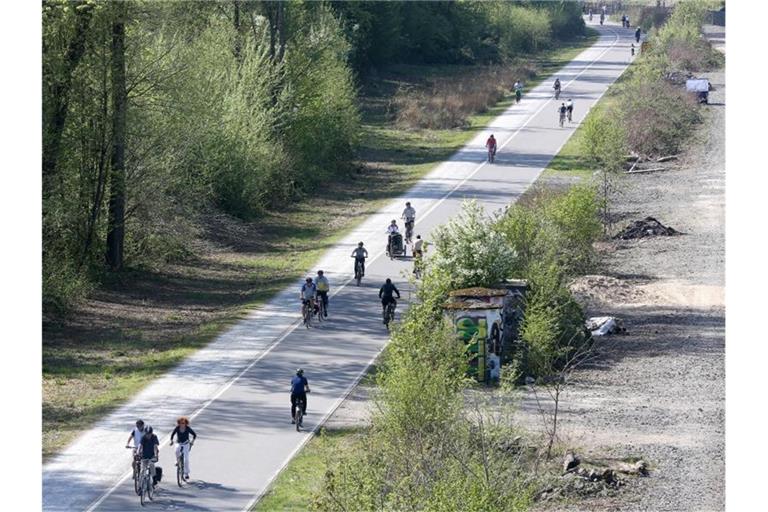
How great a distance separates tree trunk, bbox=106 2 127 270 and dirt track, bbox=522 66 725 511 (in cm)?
1300

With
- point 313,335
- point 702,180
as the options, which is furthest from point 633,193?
point 313,335

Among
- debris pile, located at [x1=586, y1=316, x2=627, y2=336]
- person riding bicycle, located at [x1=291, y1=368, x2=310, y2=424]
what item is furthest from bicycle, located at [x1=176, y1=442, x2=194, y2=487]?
debris pile, located at [x1=586, y1=316, x2=627, y2=336]

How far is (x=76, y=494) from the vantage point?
2302 centimetres

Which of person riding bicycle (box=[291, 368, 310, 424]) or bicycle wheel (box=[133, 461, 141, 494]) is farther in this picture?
person riding bicycle (box=[291, 368, 310, 424])

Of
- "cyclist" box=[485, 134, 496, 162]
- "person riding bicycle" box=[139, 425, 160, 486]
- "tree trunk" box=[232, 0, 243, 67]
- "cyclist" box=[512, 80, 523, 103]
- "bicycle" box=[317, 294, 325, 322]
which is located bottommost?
"person riding bicycle" box=[139, 425, 160, 486]

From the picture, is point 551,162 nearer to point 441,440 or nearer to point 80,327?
point 80,327

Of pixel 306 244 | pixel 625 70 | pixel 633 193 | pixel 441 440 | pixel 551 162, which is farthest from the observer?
pixel 625 70

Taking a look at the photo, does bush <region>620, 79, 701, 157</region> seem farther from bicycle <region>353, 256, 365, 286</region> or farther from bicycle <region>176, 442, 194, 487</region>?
bicycle <region>176, 442, 194, 487</region>


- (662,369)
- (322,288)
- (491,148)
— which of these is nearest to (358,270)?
(322,288)

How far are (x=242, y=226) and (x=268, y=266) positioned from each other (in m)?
6.15

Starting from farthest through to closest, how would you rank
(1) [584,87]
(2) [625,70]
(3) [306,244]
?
(2) [625,70], (1) [584,87], (3) [306,244]

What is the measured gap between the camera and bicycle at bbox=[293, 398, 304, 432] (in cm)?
2619

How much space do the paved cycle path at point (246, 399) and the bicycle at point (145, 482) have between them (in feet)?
0.70

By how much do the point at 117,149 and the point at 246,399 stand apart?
13368 millimetres
